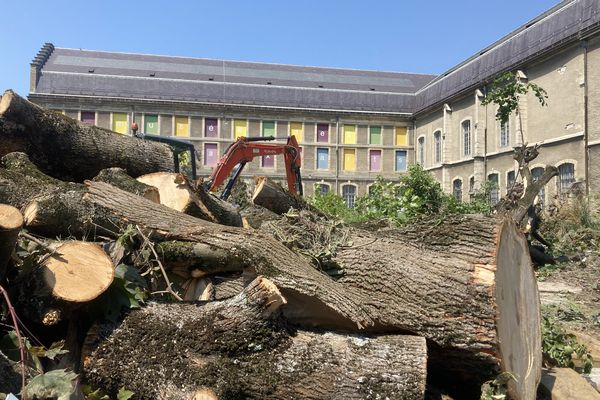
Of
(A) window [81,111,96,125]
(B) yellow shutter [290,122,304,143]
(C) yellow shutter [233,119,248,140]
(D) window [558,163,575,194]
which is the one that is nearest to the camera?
(D) window [558,163,575,194]

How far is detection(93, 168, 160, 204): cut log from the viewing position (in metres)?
4.95

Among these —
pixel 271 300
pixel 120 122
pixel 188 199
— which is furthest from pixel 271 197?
pixel 120 122

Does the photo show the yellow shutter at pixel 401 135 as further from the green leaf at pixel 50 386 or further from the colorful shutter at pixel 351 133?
the green leaf at pixel 50 386

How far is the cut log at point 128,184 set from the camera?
16.2 ft

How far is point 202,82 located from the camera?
4109 centimetres

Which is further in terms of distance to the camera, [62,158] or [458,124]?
[458,124]

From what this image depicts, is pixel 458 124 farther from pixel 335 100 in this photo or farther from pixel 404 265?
pixel 404 265

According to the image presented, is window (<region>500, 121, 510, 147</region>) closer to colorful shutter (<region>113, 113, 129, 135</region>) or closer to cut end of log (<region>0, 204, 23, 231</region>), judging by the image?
colorful shutter (<region>113, 113, 129, 135</region>)

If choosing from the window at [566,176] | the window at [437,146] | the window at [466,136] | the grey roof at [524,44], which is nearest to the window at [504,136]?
the grey roof at [524,44]

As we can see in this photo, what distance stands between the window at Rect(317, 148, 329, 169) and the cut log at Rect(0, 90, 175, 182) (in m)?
34.4

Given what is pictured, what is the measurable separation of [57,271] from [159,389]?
0.85m

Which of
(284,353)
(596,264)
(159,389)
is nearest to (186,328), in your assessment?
(159,389)

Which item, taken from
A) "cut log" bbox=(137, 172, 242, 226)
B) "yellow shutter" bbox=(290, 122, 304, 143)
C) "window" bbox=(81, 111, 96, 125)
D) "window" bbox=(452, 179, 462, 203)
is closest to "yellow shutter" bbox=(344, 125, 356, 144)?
"yellow shutter" bbox=(290, 122, 304, 143)

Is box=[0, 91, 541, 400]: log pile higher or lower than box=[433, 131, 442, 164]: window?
lower
